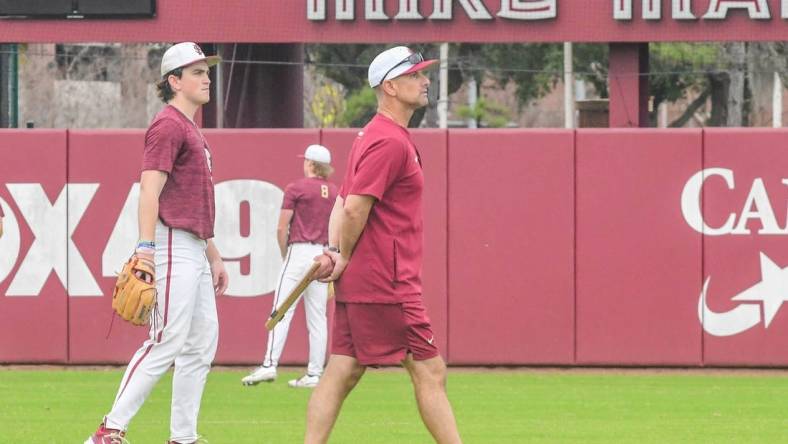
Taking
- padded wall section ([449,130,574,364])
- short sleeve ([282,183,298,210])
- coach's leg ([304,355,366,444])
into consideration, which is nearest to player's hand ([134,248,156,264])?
coach's leg ([304,355,366,444])

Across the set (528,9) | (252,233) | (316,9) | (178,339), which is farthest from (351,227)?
(316,9)

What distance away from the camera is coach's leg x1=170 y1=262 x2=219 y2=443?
26.1 feet

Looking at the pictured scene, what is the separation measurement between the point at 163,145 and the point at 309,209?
470 centimetres

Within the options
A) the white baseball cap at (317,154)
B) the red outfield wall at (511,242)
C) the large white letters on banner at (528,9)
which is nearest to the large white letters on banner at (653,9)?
the large white letters on banner at (528,9)

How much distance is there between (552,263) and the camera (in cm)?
1397

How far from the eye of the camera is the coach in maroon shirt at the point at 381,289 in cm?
702

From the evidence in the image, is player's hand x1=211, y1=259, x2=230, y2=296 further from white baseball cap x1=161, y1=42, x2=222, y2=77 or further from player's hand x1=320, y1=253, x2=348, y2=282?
player's hand x1=320, y1=253, x2=348, y2=282

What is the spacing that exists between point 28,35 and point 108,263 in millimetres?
3064

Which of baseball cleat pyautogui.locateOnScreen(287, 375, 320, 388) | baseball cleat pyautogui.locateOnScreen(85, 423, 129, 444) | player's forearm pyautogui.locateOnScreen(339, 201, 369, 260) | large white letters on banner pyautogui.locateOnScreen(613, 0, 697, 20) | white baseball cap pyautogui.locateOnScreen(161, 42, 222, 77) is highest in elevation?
large white letters on banner pyautogui.locateOnScreen(613, 0, 697, 20)

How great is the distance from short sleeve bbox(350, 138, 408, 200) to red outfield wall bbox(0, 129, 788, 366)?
6.96 metres

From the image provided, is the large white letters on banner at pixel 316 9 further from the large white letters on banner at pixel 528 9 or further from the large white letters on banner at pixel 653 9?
the large white letters on banner at pixel 653 9

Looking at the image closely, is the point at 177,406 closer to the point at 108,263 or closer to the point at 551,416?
the point at 551,416

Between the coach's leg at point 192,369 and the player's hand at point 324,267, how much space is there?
1115 mm

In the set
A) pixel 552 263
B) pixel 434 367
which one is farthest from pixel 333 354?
pixel 552 263
